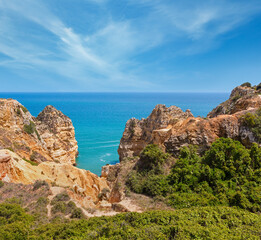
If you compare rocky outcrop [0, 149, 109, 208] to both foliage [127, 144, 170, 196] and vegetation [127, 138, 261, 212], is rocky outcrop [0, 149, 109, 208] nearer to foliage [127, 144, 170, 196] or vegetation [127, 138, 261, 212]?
foliage [127, 144, 170, 196]

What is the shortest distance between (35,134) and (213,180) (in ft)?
92.9

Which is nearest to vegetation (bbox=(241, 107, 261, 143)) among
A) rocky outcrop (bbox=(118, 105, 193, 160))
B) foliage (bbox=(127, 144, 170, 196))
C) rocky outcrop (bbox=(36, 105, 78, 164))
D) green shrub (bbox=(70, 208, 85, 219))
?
foliage (bbox=(127, 144, 170, 196))

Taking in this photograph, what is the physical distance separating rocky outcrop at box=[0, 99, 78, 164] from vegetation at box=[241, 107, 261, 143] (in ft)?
87.0

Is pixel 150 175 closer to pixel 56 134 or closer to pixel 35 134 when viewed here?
pixel 35 134

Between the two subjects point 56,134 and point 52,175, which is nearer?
point 52,175

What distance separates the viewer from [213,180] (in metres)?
13.0

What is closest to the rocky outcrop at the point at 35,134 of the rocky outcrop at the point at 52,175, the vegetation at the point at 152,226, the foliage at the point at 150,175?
the rocky outcrop at the point at 52,175

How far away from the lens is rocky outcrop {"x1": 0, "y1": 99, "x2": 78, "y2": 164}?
86.8 ft

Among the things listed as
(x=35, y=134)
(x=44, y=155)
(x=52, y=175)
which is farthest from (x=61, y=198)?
(x=35, y=134)

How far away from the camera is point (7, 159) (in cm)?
1667

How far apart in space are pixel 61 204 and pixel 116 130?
2608 inches

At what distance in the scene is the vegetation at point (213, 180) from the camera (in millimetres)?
11359

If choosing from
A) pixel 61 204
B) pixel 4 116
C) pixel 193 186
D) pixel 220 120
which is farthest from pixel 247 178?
pixel 4 116

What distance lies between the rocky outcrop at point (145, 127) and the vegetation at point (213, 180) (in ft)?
52.9
